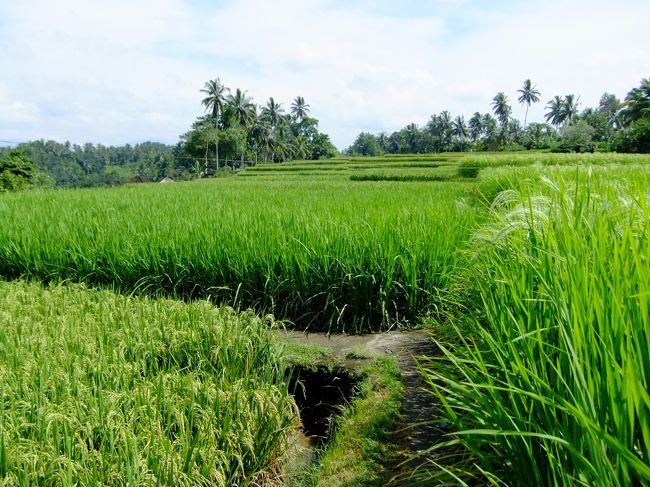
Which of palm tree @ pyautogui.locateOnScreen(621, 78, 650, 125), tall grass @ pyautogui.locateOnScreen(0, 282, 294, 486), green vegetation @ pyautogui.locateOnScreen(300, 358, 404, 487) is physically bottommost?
green vegetation @ pyautogui.locateOnScreen(300, 358, 404, 487)

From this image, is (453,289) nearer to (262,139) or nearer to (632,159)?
(632,159)

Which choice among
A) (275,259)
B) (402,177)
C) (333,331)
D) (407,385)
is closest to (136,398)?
(407,385)

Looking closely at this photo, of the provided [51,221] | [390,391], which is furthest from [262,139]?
→ [390,391]

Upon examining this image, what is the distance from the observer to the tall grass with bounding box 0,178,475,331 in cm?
366

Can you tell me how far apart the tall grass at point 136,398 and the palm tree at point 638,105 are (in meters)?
39.4

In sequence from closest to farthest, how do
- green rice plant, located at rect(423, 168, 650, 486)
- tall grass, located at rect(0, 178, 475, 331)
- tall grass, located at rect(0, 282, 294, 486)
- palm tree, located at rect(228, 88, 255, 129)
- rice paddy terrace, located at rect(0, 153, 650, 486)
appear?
green rice plant, located at rect(423, 168, 650, 486)
rice paddy terrace, located at rect(0, 153, 650, 486)
tall grass, located at rect(0, 282, 294, 486)
tall grass, located at rect(0, 178, 475, 331)
palm tree, located at rect(228, 88, 255, 129)

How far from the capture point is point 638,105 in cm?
3516

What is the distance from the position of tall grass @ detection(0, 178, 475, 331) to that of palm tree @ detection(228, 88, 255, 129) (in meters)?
49.3

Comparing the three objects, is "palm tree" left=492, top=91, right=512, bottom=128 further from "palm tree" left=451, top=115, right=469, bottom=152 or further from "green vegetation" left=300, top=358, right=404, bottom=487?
"green vegetation" left=300, top=358, right=404, bottom=487

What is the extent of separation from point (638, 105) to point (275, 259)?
133 feet

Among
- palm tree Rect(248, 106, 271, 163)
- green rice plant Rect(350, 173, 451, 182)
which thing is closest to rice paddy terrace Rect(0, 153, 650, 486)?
green rice plant Rect(350, 173, 451, 182)

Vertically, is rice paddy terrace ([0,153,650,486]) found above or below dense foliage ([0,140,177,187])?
below

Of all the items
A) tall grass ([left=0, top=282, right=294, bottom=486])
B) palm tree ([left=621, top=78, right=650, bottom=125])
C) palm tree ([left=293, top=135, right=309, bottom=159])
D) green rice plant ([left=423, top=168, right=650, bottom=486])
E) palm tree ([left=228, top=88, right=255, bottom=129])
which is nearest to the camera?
green rice plant ([left=423, top=168, right=650, bottom=486])

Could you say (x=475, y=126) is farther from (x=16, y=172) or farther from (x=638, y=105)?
(x=16, y=172)
